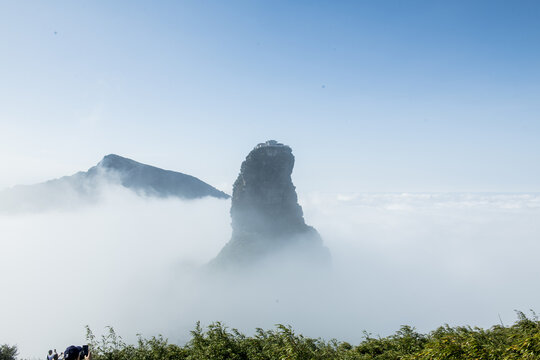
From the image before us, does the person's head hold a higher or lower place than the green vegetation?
higher

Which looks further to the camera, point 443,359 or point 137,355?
point 137,355

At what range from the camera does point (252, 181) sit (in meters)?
200

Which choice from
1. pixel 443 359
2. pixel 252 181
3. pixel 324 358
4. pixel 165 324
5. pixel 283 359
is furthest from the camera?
pixel 252 181

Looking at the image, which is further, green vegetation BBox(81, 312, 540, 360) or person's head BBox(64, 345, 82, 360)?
green vegetation BBox(81, 312, 540, 360)

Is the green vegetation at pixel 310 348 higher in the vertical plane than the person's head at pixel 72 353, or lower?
lower

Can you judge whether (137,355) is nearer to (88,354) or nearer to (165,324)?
(88,354)

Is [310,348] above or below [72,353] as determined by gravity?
below

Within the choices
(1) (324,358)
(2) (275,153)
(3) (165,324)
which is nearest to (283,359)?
(1) (324,358)

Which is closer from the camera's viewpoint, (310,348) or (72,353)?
(72,353)

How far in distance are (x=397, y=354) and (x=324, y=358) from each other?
149 inches

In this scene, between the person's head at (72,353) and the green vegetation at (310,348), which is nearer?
the person's head at (72,353)

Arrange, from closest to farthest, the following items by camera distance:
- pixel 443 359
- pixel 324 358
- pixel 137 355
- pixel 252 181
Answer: pixel 443 359 < pixel 324 358 < pixel 137 355 < pixel 252 181

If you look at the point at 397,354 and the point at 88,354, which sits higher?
the point at 88,354

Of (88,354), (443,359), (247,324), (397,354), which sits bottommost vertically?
(247,324)
